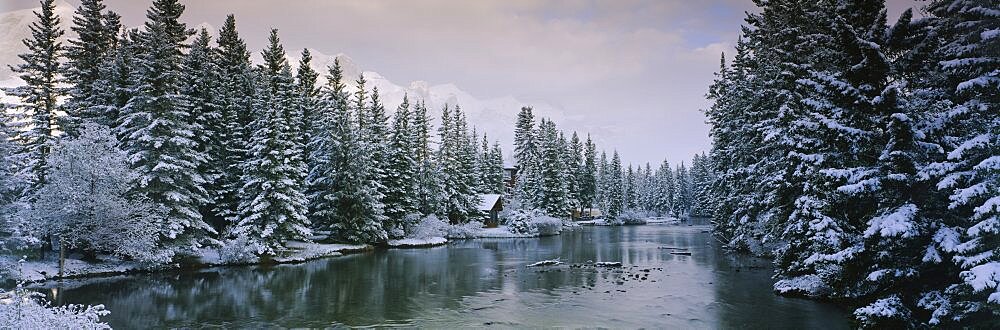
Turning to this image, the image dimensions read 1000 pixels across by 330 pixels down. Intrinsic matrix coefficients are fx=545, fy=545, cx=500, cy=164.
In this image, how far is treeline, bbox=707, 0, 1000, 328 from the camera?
1157cm

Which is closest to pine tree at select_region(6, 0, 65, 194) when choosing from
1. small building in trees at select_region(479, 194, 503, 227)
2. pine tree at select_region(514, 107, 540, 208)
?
small building in trees at select_region(479, 194, 503, 227)

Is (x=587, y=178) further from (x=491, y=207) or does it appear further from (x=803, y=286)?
(x=803, y=286)

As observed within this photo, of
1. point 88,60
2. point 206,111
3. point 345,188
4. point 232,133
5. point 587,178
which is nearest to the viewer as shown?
point 88,60

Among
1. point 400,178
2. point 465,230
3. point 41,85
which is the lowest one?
point 465,230

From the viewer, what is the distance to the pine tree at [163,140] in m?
33.3

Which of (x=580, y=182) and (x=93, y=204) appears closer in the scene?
(x=93, y=204)

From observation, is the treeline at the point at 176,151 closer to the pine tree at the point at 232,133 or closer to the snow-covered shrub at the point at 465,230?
the pine tree at the point at 232,133

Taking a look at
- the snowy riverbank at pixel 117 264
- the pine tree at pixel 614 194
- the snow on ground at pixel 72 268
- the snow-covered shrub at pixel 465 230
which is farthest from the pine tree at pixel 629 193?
the snow on ground at pixel 72 268

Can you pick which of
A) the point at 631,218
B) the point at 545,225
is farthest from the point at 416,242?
the point at 631,218

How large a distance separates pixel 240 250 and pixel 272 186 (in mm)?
5077

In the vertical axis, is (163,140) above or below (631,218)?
above

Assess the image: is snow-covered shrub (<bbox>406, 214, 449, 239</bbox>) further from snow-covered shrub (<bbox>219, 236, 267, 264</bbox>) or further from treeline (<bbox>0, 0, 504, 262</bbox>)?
snow-covered shrub (<bbox>219, 236, 267, 264</bbox>)

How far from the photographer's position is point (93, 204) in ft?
95.7

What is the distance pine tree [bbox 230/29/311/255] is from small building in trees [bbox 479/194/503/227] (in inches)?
1417
